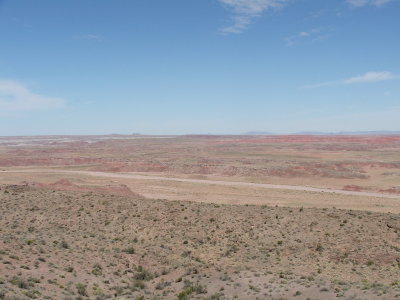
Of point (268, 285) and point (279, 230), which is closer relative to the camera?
point (268, 285)

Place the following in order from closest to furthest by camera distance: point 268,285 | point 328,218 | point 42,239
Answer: point 268,285 → point 42,239 → point 328,218

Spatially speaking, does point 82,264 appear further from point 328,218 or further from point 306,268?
point 328,218

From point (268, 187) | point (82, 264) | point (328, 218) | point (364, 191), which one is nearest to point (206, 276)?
point (82, 264)

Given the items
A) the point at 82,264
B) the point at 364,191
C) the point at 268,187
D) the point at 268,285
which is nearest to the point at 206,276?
the point at 268,285

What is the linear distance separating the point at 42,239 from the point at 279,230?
62.9 feet

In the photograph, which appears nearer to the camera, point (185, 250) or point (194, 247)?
point (185, 250)

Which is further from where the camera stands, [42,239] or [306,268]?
[42,239]

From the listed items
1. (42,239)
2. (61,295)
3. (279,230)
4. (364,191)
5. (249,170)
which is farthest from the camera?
(249,170)

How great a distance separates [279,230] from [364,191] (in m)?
31.1

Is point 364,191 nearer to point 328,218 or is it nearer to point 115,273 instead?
point 328,218

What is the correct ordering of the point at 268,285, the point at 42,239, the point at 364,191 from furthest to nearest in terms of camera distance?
the point at 364,191, the point at 42,239, the point at 268,285

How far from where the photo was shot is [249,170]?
3086 inches

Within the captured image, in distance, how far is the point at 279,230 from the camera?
32.4 meters

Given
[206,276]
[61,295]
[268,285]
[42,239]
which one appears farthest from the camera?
[42,239]
